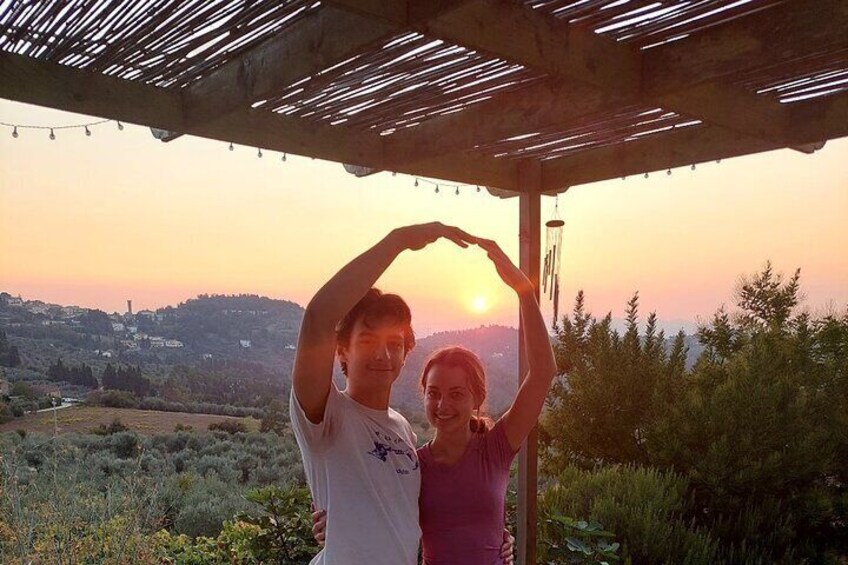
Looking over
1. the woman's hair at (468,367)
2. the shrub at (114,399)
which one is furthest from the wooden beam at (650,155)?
the shrub at (114,399)

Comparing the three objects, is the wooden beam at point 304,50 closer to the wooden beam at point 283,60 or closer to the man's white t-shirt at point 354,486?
the wooden beam at point 283,60

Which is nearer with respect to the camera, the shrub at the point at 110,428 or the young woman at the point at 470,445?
the young woman at the point at 470,445

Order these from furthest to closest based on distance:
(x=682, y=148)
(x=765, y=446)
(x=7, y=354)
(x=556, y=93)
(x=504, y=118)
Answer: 1. (x=7, y=354)
2. (x=765, y=446)
3. (x=682, y=148)
4. (x=504, y=118)
5. (x=556, y=93)

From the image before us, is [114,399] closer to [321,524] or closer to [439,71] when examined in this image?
[439,71]

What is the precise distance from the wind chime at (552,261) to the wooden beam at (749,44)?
1234 mm

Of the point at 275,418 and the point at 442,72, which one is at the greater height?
the point at 442,72

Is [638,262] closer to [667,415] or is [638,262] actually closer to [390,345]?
[667,415]

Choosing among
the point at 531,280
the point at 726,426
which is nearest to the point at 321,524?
the point at 531,280

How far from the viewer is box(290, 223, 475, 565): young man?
1.19 metres

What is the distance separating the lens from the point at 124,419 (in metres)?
5.89

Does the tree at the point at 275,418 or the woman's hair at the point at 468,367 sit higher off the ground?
the woman's hair at the point at 468,367

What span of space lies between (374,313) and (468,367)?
352 millimetres

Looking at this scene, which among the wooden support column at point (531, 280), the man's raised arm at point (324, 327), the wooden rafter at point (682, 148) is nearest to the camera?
the man's raised arm at point (324, 327)

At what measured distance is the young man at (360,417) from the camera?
1.19 meters
